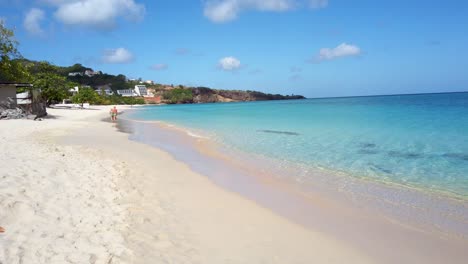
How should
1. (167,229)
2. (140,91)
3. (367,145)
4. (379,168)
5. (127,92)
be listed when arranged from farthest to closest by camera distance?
(140,91), (127,92), (367,145), (379,168), (167,229)

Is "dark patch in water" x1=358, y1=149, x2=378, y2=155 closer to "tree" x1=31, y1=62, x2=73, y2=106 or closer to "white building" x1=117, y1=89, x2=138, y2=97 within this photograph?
"tree" x1=31, y1=62, x2=73, y2=106

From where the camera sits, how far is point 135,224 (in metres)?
4.96

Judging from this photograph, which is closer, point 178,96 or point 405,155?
point 405,155

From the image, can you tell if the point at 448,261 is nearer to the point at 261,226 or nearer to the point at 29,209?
the point at 261,226

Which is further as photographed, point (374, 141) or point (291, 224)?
point (374, 141)

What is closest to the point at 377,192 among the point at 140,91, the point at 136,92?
the point at 136,92

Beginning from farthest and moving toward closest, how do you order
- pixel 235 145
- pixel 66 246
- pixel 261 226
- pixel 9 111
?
pixel 9 111, pixel 235 145, pixel 261 226, pixel 66 246

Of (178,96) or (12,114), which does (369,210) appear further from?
(178,96)

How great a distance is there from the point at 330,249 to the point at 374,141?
1317cm

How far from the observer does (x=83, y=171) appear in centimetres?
779

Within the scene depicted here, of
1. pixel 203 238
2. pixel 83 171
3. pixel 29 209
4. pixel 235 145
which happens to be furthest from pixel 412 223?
pixel 235 145

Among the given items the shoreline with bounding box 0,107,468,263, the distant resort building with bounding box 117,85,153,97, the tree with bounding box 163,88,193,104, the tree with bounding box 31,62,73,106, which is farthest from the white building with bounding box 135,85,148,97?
the shoreline with bounding box 0,107,468,263

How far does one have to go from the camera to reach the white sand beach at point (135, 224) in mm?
3928

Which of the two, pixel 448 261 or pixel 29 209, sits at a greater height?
pixel 29 209
